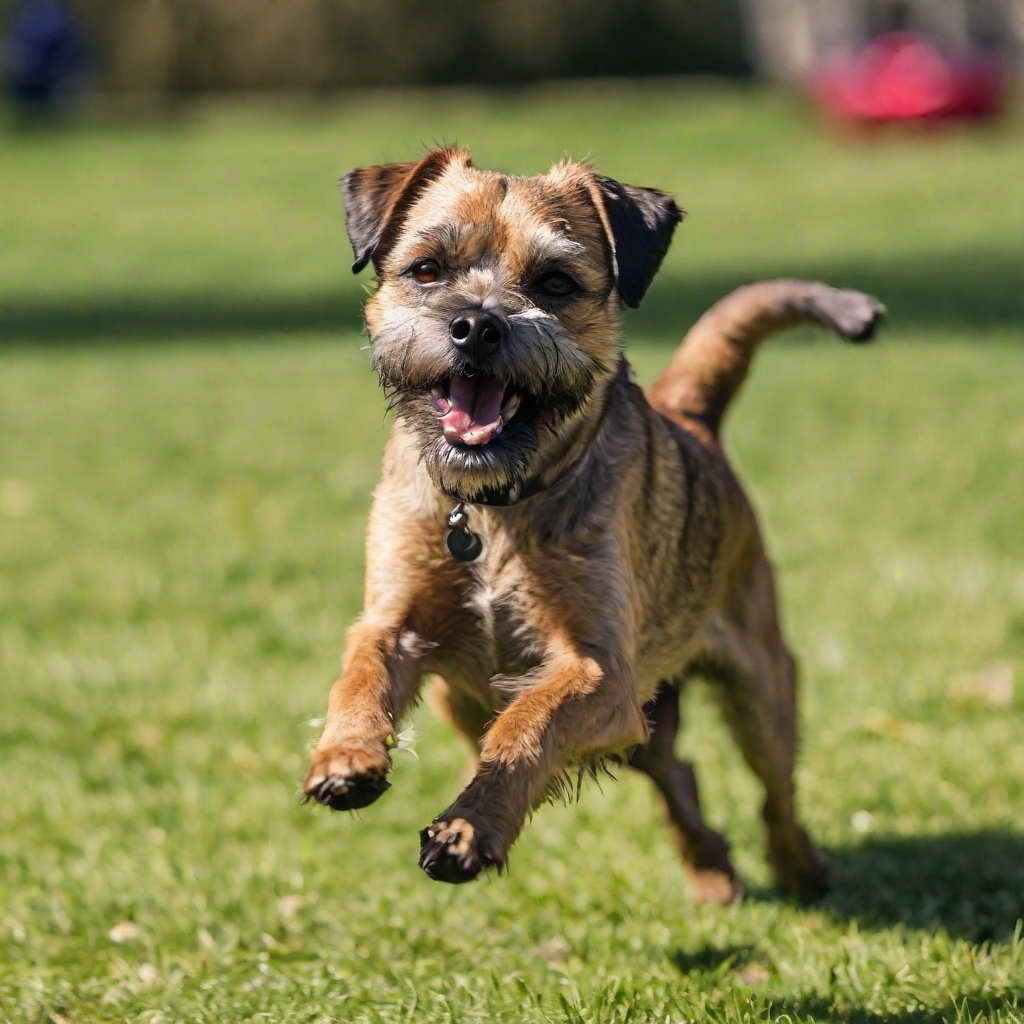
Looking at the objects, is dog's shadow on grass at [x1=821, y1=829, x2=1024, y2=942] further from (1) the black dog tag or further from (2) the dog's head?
(2) the dog's head

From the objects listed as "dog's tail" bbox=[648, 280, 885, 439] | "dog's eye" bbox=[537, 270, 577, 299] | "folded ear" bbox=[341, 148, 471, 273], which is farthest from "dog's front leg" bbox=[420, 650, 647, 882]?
"dog's tail" bbox=[648, 280, 885, 439]

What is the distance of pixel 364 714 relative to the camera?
4.09 m

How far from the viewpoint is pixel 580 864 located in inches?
223

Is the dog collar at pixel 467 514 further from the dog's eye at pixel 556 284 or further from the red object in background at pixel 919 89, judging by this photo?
the red object in background at pixel 919 89

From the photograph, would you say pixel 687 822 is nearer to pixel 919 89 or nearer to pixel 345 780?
pixel 345 780

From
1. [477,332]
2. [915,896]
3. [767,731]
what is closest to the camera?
[477,332]

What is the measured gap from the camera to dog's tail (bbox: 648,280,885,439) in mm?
5672

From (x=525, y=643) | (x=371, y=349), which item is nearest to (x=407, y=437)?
(x=371, y=349)

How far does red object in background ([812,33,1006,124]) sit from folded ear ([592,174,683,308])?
27444 mm

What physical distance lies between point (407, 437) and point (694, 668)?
149cm

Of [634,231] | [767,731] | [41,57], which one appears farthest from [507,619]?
[41,57]

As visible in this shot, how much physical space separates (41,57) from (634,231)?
33.7 m

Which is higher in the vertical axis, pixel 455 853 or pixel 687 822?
pixel 455 853

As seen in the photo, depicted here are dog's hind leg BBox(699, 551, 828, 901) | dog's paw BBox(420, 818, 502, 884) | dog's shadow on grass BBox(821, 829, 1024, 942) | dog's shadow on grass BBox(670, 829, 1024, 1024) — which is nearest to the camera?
dog's paw BBox(420, 818, 502, 884)
